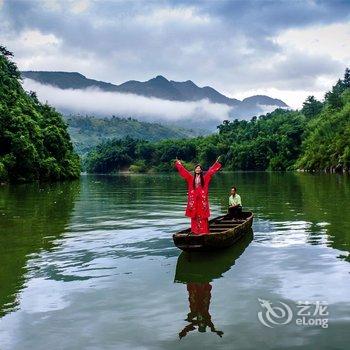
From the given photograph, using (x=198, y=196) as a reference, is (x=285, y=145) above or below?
above

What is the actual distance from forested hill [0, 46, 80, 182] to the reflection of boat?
49.0 metres

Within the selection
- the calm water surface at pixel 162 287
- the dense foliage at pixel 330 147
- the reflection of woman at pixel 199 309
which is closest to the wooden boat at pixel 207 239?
the calm water surface at pixel 162 287

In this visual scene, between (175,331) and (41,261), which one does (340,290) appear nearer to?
(175,331)

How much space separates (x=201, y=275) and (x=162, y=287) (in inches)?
62.3

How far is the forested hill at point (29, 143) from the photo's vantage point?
215ft

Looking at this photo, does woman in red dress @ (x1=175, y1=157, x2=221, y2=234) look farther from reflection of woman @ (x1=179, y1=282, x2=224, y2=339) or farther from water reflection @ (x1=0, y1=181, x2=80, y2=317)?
water reflection @ (x1=0, y1=181, x2=80, y2=317)

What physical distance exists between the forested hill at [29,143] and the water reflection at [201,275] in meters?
49.1

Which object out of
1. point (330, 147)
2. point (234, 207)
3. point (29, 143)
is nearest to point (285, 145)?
point (330, 147)

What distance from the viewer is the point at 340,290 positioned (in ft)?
37.7

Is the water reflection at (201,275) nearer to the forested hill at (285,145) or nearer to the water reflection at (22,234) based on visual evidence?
the water reflection at (22,234)

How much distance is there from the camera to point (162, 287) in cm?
1223

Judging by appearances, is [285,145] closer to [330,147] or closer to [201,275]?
[330,147]

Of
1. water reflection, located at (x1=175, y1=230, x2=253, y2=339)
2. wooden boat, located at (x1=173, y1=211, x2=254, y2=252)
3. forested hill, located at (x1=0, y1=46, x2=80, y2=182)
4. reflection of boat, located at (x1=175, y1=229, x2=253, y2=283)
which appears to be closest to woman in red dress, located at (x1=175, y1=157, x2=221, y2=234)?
wooden boat, located at (x1=173, y1=211, x2=254, y2=252)

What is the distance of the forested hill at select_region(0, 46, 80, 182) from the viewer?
215 ft
